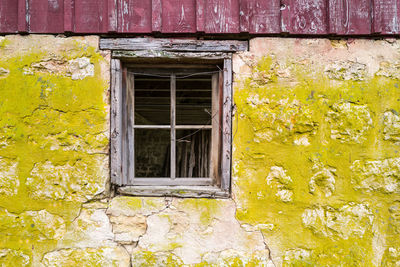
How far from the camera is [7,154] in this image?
7.68ft

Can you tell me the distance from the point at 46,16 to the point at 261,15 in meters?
1.59

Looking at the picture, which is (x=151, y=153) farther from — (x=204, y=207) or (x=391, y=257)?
(x=391, y=257)

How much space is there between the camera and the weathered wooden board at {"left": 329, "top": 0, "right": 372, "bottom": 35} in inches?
90.4

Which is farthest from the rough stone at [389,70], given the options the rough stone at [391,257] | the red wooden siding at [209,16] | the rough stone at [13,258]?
the rough stone at [13,258]

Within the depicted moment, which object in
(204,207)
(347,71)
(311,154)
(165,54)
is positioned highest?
(165,54)

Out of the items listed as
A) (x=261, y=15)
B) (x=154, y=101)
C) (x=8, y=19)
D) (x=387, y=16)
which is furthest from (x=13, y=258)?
(x=387, y=16)

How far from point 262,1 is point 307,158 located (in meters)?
1.20

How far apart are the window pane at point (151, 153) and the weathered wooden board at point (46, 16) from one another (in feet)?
11.5

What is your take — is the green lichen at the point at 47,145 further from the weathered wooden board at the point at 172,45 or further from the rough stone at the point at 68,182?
the weathered wooden board at the point at 172,45

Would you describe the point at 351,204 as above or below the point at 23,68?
below

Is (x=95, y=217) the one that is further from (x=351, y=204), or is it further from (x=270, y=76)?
(x=351, y=204)

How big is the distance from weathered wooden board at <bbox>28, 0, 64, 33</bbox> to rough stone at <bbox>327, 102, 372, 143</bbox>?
6.94 ft

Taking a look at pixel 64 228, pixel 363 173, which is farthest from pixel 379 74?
pixel 64 228

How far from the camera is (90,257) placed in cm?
229
